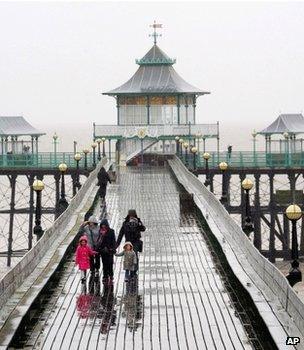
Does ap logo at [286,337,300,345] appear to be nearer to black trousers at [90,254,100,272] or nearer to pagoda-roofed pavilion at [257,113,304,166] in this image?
black trousers at [90,254,100,272]

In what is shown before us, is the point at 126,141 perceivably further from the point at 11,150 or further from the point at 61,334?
the point at 61,334

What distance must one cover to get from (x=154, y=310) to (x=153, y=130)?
47466mm

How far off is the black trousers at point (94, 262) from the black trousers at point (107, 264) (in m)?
0.25

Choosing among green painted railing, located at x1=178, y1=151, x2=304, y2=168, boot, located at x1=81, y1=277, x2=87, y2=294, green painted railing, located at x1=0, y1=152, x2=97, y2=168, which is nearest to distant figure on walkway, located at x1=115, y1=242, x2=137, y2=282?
boot, located at x1=81, y1=277, x2=87, y2=294

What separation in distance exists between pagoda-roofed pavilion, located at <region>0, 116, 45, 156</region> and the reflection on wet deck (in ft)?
130

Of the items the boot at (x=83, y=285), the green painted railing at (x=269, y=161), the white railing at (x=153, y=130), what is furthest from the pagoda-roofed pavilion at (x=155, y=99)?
the boot at (x=83, y=285)

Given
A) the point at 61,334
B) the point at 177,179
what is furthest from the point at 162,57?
the point at 61,334

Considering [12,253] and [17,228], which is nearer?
[12,253]

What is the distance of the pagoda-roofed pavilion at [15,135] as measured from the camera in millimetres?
62188

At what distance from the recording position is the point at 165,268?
1966 cm

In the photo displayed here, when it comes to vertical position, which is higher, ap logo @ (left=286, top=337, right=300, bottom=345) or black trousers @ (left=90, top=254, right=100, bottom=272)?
black trousers @ (left=90, top=254, right=100, bottom=272)

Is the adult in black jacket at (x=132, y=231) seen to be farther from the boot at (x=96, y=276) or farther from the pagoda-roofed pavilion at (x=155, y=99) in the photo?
the pagoda-roofed pavilion at (x=155, y=99)

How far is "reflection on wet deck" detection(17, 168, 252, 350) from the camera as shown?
13.9 meters

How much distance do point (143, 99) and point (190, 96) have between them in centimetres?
334
